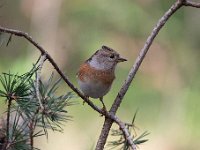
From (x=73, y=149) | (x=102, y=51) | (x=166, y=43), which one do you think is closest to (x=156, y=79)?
(x=166, y=43)

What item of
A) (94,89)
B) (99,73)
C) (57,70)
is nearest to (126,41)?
(99,73)

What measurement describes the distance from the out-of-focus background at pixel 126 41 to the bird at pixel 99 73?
6.27 feet

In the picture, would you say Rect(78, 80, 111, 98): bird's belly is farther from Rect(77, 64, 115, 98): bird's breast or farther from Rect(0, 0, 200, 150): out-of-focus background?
Rect(0, 0, 200, 150): out-of-focus background

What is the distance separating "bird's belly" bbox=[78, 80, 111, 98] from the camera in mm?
1799

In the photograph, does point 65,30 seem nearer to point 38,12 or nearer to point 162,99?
point 38,12

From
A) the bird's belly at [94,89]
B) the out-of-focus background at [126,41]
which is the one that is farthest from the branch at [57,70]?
the out-of-focus background at [126,41]

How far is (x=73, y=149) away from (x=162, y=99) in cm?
89

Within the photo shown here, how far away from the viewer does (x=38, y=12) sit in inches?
168

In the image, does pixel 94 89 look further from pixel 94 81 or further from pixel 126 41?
pixel 126 41

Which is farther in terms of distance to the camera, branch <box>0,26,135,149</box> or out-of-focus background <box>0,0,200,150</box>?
out-of-focus background <box>0,0,200,150</box>

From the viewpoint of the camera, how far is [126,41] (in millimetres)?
4520

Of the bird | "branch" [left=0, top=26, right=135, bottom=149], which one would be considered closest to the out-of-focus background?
the bird

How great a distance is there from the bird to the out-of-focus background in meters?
1.91

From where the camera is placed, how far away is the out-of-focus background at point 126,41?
399cm
